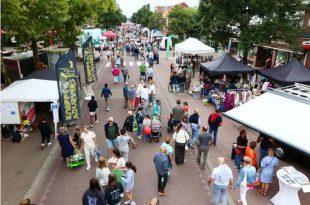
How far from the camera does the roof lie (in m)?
8.11

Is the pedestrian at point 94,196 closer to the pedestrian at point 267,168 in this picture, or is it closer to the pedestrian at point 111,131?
the pedestrian at point 111,131

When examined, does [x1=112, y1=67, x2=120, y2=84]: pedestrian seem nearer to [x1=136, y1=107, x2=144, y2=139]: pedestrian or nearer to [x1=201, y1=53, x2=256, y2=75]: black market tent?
[x1=201, y1=53, x2=256, y2=75]: black market tent

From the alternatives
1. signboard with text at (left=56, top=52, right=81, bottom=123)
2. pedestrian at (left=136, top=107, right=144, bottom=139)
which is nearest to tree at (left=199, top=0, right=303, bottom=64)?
pedestrian at (left=136, top=107, right=144, bottom=139)

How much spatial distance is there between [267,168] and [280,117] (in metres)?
2.10

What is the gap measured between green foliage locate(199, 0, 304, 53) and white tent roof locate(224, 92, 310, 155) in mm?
11086

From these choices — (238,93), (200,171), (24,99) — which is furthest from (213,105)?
(24,99)

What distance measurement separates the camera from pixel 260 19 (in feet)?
71.8

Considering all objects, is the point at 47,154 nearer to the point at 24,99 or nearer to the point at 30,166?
the point at 30,166

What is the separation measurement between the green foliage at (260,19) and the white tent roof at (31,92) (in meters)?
13.7

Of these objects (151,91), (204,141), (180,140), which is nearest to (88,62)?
(151,91)

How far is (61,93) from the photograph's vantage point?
37.2ft

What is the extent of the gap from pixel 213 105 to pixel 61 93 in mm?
8618

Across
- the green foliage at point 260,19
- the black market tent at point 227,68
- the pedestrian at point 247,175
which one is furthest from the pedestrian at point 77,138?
the green foliage at point 260,19

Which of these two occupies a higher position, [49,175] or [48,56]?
[48,56]
